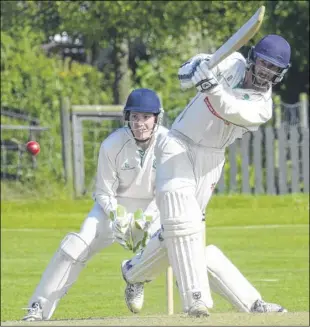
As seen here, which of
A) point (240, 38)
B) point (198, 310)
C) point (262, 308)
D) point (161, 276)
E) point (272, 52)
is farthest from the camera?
point (161, 276)

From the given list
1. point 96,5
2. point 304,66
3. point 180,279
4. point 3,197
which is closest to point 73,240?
point 180,279

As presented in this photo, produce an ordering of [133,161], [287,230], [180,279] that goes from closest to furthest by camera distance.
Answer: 1. [180,279]
2. [133,161]
3. [287,230]

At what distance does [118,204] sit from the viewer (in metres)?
10.2

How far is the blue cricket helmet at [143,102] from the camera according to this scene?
9844 millimetres

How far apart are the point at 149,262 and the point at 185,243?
77cm

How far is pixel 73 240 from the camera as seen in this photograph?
10078 millimetres

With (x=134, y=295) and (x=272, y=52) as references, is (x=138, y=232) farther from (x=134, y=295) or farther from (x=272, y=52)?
(x=272, y=52)

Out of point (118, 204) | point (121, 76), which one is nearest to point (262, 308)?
point (118, 204)

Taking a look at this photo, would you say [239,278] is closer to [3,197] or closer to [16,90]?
[3,197]

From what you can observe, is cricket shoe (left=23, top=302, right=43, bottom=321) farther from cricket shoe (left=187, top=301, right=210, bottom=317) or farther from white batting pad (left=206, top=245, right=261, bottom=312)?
cricket shoe (left=187, top=301, right=210, bottom=317)

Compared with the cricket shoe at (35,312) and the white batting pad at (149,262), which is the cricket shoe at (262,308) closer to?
the white batting pad at (149,262)

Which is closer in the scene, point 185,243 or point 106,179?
point 185,243

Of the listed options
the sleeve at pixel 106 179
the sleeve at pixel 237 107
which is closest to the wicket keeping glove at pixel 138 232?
the sleeve at pixel 106 179

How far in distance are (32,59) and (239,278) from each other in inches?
878
